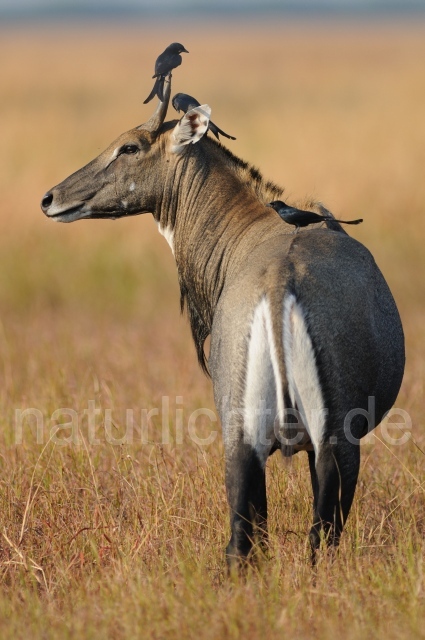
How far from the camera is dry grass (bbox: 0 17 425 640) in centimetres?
374

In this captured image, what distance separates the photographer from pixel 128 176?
5.32 metres

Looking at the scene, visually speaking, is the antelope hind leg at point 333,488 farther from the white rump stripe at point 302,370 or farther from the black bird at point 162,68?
the black bird at point 162,68

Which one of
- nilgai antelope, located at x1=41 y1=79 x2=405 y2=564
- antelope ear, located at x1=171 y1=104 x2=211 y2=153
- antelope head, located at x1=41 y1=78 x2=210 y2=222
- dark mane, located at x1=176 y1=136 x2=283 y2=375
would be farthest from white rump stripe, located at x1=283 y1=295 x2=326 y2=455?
antelope head, located at x1=41 y1=78 x2=210 y2=222

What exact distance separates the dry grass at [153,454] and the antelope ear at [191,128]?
61 cm

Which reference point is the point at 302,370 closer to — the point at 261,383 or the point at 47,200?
the point at 261,383

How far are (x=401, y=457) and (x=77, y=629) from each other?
274 centimetres

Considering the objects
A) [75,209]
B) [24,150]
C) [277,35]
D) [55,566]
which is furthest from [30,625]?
[277,35]

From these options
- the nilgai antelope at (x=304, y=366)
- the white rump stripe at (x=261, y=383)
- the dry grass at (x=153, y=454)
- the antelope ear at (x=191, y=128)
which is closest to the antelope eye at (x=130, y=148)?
the antelope ear at (x=191, y=128)

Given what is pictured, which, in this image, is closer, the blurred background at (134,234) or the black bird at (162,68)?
the black bird at (162,68)

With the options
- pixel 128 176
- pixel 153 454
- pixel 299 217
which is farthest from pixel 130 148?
pixel 153 454

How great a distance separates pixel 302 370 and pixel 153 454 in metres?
2.23

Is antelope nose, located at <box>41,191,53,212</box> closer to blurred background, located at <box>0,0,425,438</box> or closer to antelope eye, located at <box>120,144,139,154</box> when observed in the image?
antelope eye, located at <box>120,144,139,154</box>

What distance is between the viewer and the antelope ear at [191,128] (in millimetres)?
5020

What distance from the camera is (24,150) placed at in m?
18.9
